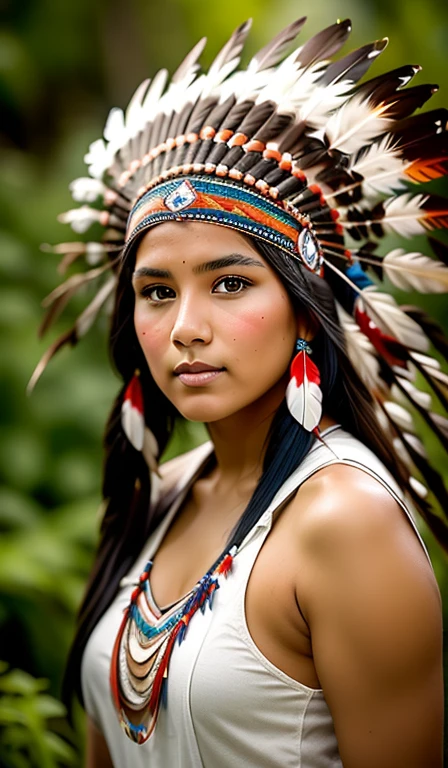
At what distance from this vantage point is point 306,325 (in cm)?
150

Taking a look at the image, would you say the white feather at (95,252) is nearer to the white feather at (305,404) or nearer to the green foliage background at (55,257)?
the white feather at (305,404)

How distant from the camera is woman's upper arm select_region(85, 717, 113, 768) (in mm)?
1841

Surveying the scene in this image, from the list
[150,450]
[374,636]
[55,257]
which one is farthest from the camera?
[55,257]

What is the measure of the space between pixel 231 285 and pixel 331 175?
0.85 feet

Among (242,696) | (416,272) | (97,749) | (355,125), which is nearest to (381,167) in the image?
(355,125)

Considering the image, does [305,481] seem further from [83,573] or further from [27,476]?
[27,476]

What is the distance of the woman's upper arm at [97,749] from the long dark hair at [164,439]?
0.31 feet

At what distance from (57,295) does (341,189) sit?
2.34 ft

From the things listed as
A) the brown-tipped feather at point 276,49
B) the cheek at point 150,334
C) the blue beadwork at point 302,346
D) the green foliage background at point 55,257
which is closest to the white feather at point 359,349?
the blue beadwork at point 302,346

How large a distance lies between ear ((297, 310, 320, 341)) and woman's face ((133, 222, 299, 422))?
0.08 feet

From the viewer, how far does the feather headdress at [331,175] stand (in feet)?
4.59

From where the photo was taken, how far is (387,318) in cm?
154

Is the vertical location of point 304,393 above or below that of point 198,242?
Result: below

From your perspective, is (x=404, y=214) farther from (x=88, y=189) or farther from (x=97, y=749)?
(x=97, y=749)
